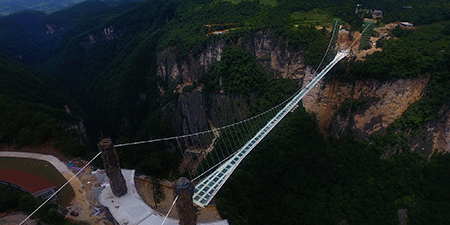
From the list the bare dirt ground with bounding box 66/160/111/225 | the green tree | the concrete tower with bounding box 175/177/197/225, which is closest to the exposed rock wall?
the green tree

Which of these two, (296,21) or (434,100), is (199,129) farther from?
(434,100)

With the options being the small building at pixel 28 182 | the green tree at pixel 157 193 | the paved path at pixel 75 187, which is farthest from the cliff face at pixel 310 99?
the small building at pixel 28 182

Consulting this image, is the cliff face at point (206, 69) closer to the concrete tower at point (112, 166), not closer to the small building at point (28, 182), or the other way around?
the concrete tower at point (112, 166)

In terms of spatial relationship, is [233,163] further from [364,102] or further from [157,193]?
[364,102]

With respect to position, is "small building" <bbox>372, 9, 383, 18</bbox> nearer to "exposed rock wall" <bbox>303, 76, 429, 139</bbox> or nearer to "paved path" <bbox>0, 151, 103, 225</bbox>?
"exposed rock wall" <bbox>303, 76, 429, 139</bbox>

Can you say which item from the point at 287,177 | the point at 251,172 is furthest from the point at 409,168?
the point at 251,172

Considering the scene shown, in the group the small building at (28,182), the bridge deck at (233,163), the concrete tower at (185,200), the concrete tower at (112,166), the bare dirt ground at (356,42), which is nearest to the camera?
the concrete tower at (185,200)

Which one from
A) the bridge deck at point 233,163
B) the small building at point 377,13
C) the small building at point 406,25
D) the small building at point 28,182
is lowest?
the bridge deck at point 233,163
